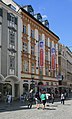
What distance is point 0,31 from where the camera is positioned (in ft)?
117

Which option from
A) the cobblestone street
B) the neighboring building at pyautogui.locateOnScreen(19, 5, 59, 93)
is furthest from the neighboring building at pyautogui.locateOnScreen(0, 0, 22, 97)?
the cobblestone street

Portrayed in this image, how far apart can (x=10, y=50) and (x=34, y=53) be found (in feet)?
31.7

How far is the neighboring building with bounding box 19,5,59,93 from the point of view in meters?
42.8

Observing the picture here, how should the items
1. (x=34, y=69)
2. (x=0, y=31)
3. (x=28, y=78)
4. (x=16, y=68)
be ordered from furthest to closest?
(x=34, y=69), (x=28, y=78), (x=16, y=68), (x=0, y=31)

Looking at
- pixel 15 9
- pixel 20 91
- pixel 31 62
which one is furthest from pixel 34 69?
pixel 15 9

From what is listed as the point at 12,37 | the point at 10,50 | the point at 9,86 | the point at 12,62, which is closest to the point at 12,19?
the point at 12,37

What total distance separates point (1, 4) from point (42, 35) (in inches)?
667

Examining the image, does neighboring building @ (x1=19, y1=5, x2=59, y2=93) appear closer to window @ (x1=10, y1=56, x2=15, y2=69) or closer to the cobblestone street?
window @ (x1=10, y1=56, x2=15, y2=69)

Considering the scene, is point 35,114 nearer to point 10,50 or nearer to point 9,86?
point 10,50

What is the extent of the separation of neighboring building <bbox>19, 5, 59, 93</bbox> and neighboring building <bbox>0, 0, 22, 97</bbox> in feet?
6.04

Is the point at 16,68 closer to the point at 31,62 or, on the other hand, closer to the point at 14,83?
the point at 14,83

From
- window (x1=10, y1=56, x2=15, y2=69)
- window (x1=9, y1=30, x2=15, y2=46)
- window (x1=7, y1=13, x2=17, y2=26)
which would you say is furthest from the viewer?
window (x1=10, y1=56, x2=15, y2=69)

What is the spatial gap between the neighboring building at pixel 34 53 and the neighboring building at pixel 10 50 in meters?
1.84

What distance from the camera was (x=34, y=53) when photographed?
4675cm
